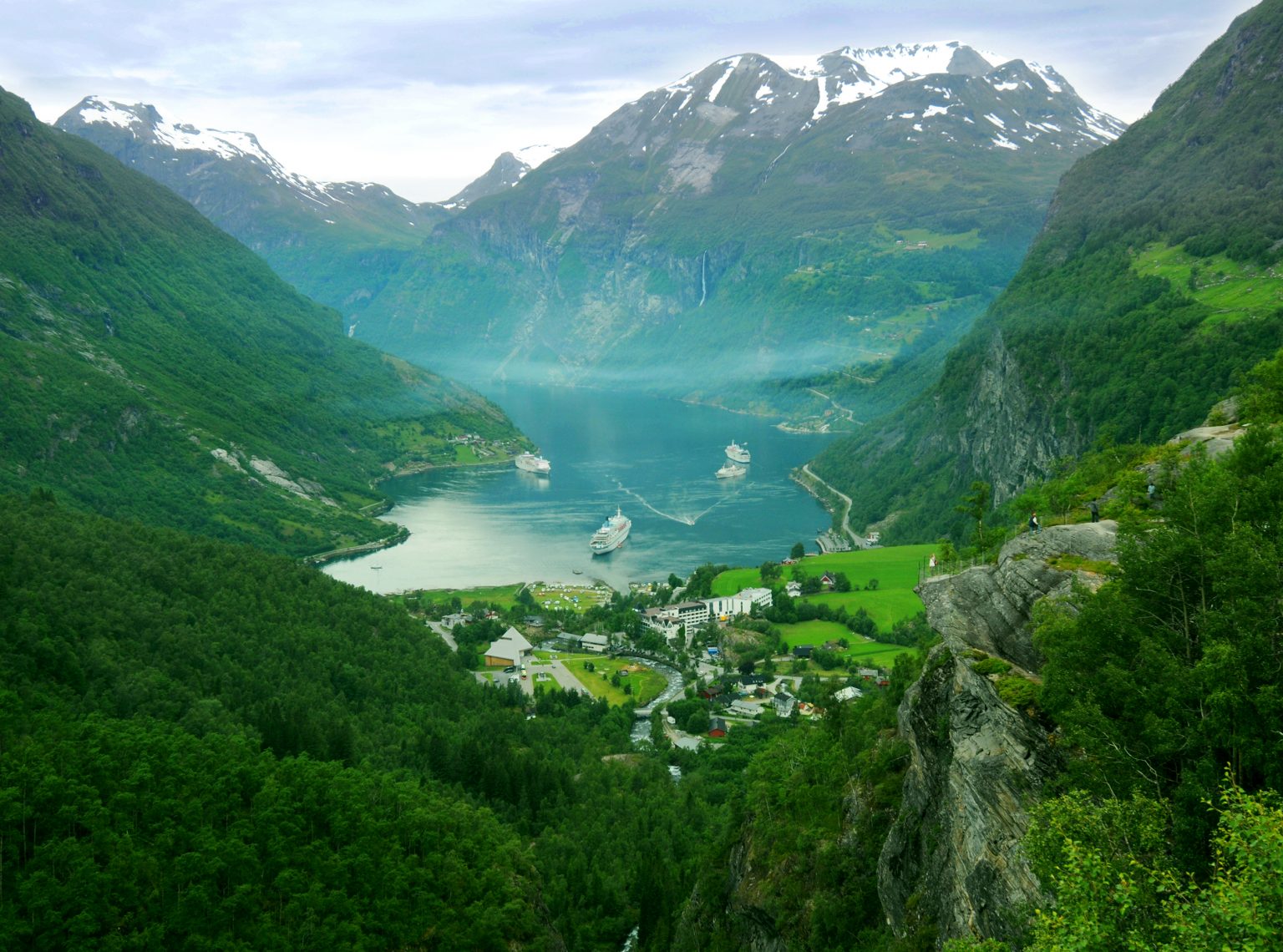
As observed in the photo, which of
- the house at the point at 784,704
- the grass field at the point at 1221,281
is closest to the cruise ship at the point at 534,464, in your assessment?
the grass field at the point at 1221,281

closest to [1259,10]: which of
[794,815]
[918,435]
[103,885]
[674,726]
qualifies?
[918,435]

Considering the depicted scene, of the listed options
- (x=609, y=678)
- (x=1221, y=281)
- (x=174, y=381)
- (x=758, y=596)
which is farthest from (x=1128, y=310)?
(x=174, y=381)

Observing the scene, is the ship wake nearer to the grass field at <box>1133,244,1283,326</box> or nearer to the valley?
the valley

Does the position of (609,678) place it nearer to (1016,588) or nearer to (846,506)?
(1016,588)

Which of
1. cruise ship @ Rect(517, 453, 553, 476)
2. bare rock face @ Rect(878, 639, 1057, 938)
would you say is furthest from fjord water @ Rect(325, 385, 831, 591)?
bare rock face @ Rect(878, 639, 1057, 938)

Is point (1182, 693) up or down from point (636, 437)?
down

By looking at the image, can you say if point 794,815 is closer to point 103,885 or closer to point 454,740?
point 103,885
